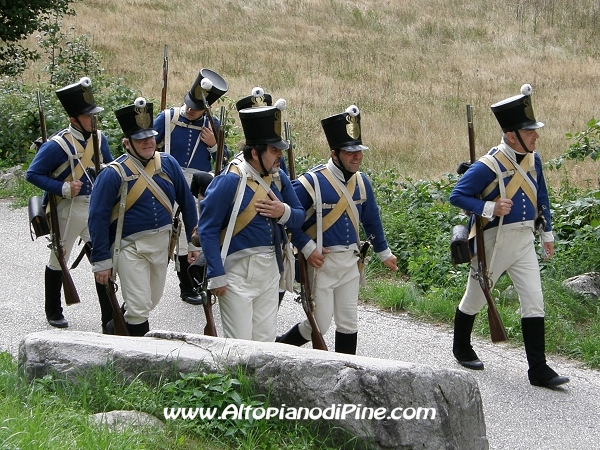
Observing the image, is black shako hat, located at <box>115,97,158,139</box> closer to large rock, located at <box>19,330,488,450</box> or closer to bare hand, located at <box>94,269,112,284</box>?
bare hand, located at <box>94,269,112,284</box>

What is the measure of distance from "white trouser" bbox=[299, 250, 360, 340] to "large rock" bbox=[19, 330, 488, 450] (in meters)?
1.75

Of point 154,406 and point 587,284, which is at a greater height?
point 154,406

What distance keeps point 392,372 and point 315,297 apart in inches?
81.0

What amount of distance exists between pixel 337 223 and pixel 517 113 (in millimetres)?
1684

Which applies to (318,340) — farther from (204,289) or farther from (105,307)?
(105,307)

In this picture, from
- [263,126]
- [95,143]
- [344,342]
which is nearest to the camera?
[263,126]

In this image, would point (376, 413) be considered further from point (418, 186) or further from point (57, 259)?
point (418, 186)

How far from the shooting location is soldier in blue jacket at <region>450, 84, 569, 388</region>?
23.5ft

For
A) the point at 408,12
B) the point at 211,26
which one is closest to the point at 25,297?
the point at 211,26

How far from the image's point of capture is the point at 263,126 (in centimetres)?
617

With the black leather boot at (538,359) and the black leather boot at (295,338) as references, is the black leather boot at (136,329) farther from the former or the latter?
the black leather boot at (538,359)

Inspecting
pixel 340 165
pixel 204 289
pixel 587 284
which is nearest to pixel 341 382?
pixel 204 289

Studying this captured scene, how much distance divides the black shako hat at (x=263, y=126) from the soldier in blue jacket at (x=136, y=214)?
0.98 m

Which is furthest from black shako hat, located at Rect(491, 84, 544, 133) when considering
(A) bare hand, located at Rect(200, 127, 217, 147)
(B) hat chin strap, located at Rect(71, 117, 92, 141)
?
(B) hat chin strap, located at Rect(71, 117, 92, 141)
